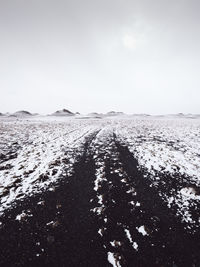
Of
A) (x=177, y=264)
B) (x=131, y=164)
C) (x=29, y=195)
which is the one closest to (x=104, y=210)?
(x=177, y=264)

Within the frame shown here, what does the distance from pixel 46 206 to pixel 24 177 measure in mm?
2227

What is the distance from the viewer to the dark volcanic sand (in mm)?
2738

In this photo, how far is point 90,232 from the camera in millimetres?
3291

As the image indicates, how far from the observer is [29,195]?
458 cm

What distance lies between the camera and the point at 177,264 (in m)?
2.67

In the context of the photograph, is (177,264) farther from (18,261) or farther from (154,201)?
(18,261)

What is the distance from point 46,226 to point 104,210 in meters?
1.59

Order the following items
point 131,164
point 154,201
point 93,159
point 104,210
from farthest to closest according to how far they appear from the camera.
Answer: point 93,159 → point 131,164 → point 154,201 → point 104,210

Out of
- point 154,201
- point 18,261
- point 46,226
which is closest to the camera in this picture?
point 18,261

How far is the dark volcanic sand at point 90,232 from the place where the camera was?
2.74m

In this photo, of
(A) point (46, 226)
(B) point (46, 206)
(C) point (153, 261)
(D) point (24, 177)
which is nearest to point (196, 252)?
(C) point (153, 261)

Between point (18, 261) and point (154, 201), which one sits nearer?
point (18, 261)

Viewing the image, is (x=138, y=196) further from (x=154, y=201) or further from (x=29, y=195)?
(x=29, y=195)

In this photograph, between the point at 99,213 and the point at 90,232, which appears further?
the point at 99,213
